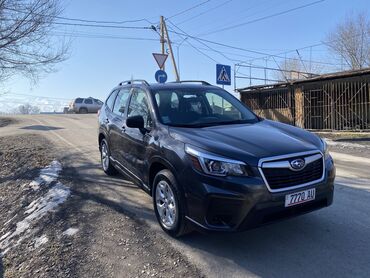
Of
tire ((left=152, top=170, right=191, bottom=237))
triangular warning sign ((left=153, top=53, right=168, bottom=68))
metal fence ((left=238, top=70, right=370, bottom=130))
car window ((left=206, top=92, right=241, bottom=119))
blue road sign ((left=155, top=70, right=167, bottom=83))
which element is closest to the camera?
tire ((left=152, top=170, right=191, bottom=237))

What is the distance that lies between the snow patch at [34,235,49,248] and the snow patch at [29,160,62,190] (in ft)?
8.03

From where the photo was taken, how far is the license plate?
12.0 ft

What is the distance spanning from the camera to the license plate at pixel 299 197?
12.0 feet

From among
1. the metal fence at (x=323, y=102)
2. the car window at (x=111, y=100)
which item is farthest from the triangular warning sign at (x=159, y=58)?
the metal fence at (x=323, y=102)

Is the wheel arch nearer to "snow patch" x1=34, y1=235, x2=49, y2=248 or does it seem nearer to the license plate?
the license plate

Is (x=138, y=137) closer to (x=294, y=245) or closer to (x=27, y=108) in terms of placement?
(x=294, y=245)

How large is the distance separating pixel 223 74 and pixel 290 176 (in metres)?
10.8

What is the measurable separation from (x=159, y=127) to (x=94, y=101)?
115 feet

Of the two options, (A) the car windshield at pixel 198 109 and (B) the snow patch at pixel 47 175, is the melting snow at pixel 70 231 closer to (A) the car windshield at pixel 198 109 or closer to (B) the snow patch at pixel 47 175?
(A) the car windshield at pixel 198 109

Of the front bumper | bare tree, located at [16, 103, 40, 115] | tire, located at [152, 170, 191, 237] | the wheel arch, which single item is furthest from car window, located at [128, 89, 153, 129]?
bare tree, located at [16, 103, 40, 115]

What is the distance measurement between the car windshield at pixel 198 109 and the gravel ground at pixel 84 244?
1.47m

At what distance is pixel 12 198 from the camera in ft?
23.9

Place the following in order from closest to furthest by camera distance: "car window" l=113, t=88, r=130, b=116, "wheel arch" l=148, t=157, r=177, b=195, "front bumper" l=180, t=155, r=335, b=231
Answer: "front bumper" l=180, t=155, r=335, b=231, "wheel arch" l=148, t=157, r=177, b=195, "car window" l=113, t=88, r=130, b=116

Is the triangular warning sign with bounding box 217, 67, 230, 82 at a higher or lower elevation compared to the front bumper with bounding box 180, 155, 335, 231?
higher
